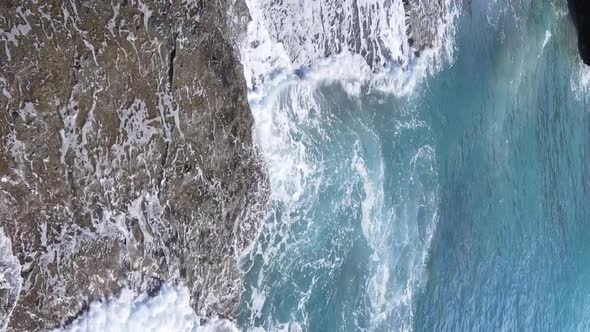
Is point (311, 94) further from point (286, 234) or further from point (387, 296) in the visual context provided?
point (387, 296)

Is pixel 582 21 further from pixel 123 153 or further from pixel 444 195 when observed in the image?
pixel 123 153

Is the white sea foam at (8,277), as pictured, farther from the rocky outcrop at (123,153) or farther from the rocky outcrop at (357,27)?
the rocky outcrop at (357,27)

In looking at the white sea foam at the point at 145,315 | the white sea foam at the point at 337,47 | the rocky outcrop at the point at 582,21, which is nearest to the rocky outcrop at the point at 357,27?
the white sea foam at the point at 337,47

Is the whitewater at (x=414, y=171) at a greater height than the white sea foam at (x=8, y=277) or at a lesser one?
greater

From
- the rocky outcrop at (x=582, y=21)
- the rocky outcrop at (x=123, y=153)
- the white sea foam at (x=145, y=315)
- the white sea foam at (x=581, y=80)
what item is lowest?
the white sea foam at (x=145, y=315)

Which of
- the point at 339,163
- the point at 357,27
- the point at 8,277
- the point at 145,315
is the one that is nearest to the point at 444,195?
the point at 339,163

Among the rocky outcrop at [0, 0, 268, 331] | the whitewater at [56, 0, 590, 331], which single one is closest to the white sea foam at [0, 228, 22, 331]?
the rocky outcrop at [0, 0, 268, 331]
